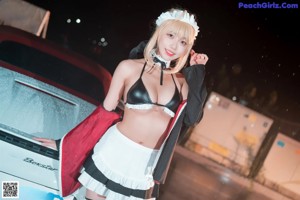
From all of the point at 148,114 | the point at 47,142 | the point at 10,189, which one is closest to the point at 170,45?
the point at 148,114

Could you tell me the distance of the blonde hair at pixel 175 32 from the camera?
2330 millimetres

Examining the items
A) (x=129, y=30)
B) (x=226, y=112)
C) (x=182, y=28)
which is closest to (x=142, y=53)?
(x=182, y=28)

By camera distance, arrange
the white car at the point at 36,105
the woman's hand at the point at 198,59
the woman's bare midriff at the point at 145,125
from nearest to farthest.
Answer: the white car at the point at 36,105 → the woman's bare midriff at the point at 145,125 → the woman's hand at the point at 198,59

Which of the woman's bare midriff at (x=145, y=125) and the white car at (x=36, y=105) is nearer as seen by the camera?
the white car at (x=36, y=105)

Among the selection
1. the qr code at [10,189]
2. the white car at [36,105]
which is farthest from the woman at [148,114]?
the qr code at [10,189]

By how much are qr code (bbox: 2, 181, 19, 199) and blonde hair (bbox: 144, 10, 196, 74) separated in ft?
3.94

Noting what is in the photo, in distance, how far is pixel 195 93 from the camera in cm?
234

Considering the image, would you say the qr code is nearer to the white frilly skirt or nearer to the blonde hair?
the white frilly skirt

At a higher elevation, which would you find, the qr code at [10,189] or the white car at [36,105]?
the white car at [36,105]

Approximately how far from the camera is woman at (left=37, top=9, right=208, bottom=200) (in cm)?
225

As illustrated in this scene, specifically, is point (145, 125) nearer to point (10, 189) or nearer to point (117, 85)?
point (117, 85)

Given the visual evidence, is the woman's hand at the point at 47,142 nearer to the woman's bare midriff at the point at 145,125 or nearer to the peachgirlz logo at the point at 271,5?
the woman's bare midriff at the point at 145,125

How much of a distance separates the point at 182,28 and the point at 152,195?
120cm

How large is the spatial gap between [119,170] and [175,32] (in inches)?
39.7
